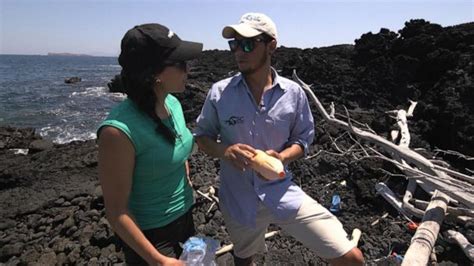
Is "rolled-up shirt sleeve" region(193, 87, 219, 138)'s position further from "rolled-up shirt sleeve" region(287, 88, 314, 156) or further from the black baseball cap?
the black baseball cap

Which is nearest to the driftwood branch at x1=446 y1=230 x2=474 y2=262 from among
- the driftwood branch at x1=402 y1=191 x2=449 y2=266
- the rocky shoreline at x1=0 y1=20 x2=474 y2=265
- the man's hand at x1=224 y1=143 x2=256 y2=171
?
the rocky shoreline at x1=0 y1=20 x2=474 y2=265

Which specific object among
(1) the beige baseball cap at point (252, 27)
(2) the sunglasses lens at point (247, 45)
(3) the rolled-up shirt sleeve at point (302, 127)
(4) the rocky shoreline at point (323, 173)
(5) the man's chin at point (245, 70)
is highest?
(1) the beige baseball cap at point (252, 27)

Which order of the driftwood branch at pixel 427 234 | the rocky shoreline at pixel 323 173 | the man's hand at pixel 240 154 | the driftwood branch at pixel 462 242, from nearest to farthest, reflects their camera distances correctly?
the man's hand at pixel 240 154 < the driftwood branch at pixel 427 234 < the driftwood branch at pixel 462 242 < the rocky shoreline at pixel 323 173

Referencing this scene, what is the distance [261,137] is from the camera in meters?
2.87

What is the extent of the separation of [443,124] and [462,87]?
1.44m

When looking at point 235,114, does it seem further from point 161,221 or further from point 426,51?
point 426,51

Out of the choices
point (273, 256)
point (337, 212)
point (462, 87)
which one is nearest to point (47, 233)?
point (273, 256)

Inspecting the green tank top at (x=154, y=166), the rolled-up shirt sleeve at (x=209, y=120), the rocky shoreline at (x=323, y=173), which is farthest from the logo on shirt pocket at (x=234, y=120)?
the rocky shoreline at (x=323, y=173)

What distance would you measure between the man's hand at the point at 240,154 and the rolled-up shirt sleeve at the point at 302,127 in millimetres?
533

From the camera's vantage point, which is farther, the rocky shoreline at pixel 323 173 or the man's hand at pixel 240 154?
the rocky shoreline at pixel 323 173

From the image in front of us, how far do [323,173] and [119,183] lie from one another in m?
6.21

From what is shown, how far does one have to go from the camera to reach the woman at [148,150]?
1.88m

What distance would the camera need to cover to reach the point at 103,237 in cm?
594

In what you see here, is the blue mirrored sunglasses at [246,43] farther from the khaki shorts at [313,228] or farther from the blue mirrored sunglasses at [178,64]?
the khaki shorts at [313,228]
